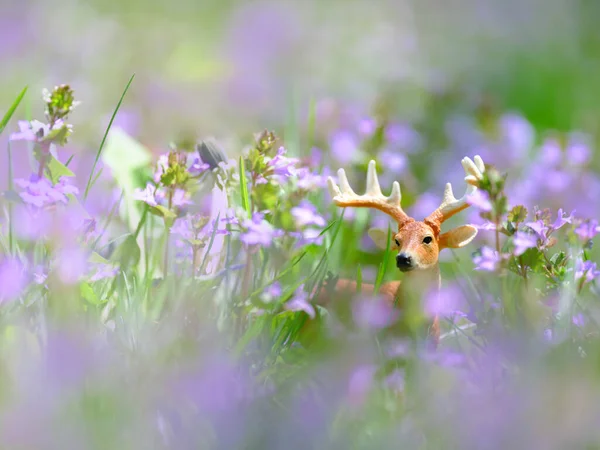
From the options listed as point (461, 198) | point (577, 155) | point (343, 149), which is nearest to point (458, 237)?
point (461, 198)

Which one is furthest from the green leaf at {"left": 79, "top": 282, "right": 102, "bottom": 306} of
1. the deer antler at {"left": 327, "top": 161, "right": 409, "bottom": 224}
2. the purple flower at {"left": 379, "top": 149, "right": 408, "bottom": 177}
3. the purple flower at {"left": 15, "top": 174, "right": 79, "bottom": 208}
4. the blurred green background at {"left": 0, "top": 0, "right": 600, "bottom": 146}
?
the blurred green background at {"left": 0, "top": 0, "right": 600, "bottom": 146}

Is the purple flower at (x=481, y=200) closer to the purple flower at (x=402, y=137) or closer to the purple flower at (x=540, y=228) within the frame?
the purple flower at (x=540, y=228)

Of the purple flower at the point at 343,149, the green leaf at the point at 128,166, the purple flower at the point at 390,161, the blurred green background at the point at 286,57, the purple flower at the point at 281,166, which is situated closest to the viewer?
the purple flower at the point at 281,166

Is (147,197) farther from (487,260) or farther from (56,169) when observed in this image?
(487,260)

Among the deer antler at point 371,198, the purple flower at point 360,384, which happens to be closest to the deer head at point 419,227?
the deer antler at point 371,198

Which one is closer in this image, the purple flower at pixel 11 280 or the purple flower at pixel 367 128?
the purple flower at pixel 11 280

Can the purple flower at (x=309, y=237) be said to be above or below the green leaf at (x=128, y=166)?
below

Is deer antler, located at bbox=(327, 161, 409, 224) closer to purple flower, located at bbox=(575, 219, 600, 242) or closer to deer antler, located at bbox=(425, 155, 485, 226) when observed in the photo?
deer antler, located at bbox=(425, 155, 485, 226)
